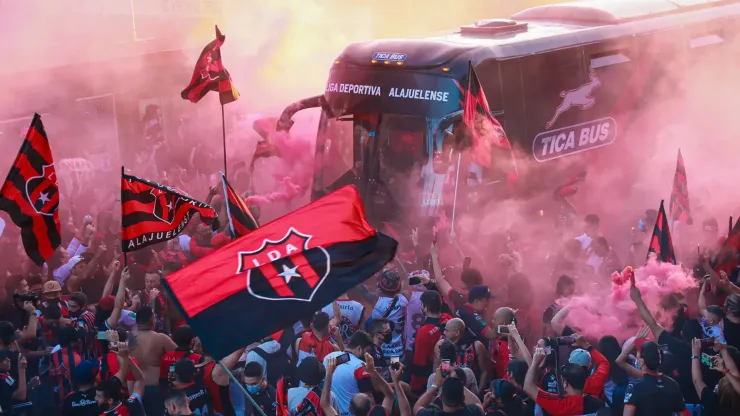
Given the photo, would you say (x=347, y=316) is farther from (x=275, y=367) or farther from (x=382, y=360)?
(x=275, y=367)

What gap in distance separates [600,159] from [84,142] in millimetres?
8299

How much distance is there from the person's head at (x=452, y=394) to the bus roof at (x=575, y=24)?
19.2 feet

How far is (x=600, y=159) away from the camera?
40.3 ft

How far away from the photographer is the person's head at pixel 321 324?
23.1ft

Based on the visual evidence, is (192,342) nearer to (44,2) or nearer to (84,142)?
(84,142)

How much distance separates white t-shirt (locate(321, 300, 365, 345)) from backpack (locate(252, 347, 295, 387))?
0.76 metres

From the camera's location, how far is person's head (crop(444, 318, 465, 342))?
6.83 meters

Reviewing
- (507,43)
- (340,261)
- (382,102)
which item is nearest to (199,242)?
(382,102)

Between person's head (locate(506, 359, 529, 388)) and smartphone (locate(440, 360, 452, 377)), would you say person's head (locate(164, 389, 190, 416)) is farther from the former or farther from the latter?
person's head (locate(506, 359, 529, 388))

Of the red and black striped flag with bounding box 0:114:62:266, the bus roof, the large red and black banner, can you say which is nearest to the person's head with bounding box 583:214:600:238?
the bus roof

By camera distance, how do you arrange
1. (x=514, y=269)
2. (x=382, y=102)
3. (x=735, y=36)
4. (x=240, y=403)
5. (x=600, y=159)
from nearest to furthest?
(x=240, y=403)
(x=514, y=269)
(x=382, y=102)
(x=600, y=159)
(x=735, y=36)

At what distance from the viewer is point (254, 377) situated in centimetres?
645

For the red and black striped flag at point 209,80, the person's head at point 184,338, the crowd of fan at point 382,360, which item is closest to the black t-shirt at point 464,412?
the crowd of fan at point 382,360

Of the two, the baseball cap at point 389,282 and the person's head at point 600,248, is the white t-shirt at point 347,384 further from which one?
the person's head at point 600,248
